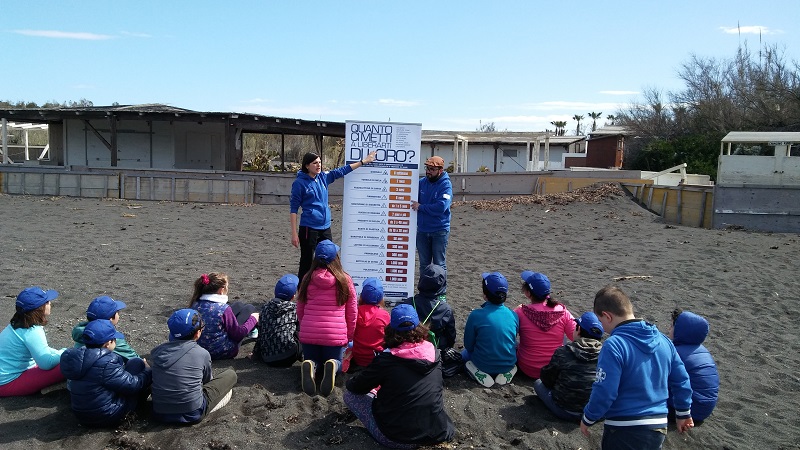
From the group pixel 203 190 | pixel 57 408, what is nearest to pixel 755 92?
pixel 203 190

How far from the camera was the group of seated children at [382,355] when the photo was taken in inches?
134

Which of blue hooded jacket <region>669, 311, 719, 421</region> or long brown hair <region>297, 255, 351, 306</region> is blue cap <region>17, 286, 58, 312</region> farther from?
blue hooded jacket <region>669, 311, 719, 421</region>

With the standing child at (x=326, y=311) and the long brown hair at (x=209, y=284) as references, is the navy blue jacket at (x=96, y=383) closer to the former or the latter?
the long brown hair at (x=209, y=284)

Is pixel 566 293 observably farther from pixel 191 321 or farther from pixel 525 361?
pixel 191 321

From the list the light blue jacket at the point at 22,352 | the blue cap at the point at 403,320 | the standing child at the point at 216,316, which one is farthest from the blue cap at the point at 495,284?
the light blue jacket at the point at 22,352

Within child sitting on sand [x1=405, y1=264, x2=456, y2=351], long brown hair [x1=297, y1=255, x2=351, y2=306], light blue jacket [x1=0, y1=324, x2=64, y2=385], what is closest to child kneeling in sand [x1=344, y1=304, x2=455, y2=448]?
long brown hair [x1=297, y1=255, x2=351, y2=306]

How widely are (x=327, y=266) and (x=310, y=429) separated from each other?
1492 mm

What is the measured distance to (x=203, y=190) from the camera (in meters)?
21.2

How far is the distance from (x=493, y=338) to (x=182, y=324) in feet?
8.61

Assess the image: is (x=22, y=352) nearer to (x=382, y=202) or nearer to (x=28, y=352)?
(x=28, y=352)

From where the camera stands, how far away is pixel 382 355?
A: 13.7 feet

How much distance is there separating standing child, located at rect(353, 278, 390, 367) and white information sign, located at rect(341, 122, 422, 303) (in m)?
1.79

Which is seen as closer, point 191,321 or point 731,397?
point 191,321

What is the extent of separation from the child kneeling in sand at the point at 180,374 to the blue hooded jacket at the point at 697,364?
12.0ft
